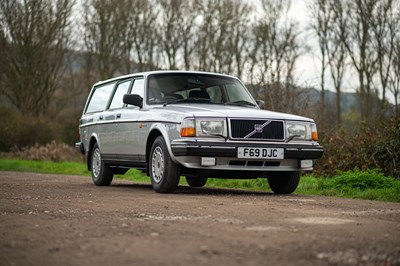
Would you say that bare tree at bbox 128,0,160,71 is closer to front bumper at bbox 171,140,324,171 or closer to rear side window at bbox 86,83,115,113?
rear side window at bbox 86,83,115,113

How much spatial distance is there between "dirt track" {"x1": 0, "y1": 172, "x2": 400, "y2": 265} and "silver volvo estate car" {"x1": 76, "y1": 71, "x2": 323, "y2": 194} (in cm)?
121

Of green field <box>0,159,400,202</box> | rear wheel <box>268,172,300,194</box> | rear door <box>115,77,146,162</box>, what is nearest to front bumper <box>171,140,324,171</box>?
rear wheel <box>268,172,300,194</box>

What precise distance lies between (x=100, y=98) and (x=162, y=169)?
359 cm

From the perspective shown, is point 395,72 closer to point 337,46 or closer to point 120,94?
point 337,46

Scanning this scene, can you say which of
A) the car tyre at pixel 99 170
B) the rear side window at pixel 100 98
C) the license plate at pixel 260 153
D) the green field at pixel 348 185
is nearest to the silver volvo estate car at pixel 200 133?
the license plate at pixel 260 153

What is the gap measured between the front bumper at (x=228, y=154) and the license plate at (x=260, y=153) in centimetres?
4

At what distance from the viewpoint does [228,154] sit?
359 inches

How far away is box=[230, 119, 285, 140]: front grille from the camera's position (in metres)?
9.30

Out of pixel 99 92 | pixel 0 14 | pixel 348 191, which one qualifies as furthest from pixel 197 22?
pixel 348 191

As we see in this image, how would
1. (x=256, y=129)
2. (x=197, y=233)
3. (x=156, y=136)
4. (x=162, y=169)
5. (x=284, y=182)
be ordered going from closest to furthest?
1. (x=197, y=233)
2. (x=256, y=129)
3. (x=162, y=169)
4. (x=156, y=136)
5. (x=284, y=182)

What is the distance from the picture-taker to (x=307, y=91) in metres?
16.2

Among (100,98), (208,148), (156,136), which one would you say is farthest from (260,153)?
(100,98)

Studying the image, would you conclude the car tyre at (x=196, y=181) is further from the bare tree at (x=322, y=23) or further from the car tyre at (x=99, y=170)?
the bare tree at (x=322, y=23)

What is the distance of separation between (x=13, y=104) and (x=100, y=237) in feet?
103
